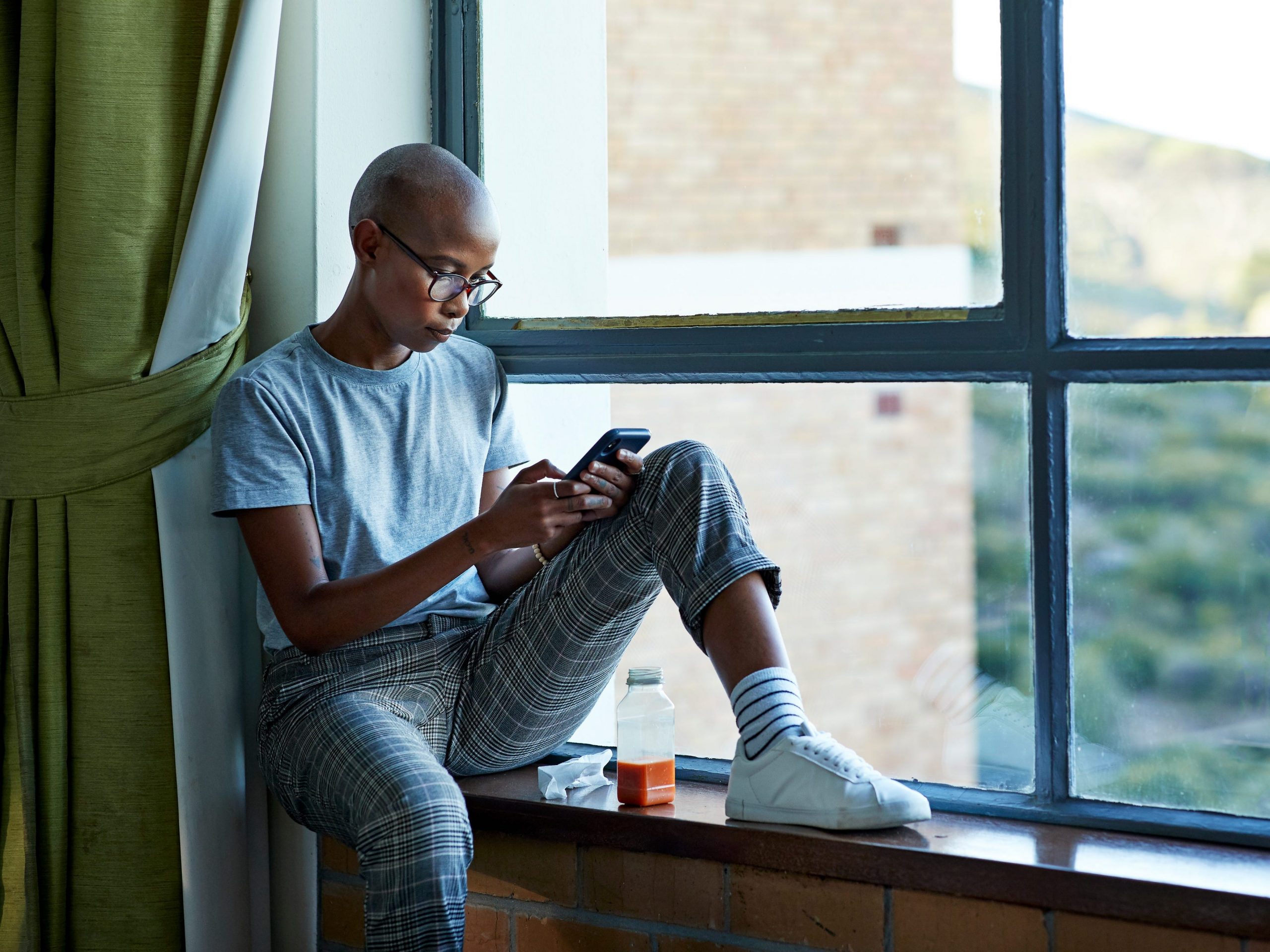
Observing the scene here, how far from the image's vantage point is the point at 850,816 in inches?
59.2

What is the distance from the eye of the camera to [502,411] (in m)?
2.03

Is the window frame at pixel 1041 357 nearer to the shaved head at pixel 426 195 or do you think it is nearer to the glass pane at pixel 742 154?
the glass pane at pixel 742 154

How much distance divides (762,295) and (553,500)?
495 mm

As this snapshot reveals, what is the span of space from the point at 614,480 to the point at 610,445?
0.05 meters

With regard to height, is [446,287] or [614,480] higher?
[446,287]

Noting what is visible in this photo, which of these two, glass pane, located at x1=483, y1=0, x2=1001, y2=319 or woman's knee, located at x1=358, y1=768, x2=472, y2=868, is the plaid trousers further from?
glass pane, located at x1=483, y1=0, x2=1001, y2=319

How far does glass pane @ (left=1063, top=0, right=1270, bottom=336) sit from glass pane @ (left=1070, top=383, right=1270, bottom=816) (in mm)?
103

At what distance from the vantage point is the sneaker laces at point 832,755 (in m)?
1.50

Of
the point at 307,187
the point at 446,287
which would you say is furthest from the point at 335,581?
the point at 307,187

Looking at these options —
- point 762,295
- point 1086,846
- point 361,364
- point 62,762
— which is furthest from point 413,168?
point 1086,846

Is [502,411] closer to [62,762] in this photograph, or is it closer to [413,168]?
[413,168]

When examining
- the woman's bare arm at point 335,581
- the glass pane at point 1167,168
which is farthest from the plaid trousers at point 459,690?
the glass pane at point 1167,168

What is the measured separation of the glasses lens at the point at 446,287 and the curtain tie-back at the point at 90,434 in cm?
37

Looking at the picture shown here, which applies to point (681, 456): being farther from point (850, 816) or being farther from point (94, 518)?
point (94, 518)
